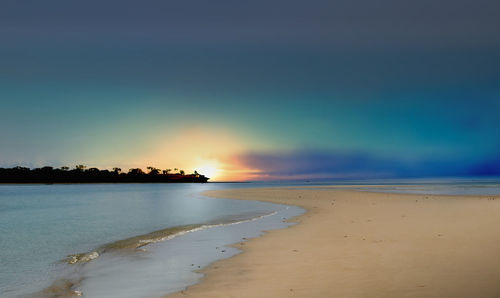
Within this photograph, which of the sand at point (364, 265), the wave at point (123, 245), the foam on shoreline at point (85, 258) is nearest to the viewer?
the sand at point (364, 265)

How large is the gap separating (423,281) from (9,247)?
1829cm

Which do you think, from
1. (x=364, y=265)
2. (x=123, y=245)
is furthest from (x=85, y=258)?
(x=364, y=265)

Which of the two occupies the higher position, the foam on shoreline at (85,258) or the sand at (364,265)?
the sand at (364,265)

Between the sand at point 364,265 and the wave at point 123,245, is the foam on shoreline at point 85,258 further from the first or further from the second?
the sand at point 364,265

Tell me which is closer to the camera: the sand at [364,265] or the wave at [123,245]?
the sand at [364,265]

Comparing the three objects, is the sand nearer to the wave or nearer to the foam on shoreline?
the foam on shoreline

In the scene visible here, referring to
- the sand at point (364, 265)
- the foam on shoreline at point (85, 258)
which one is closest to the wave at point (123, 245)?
the foam on shoreline at point (85, 258)

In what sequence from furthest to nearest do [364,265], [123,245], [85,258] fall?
[123,245] < [85,258] < [364,265]

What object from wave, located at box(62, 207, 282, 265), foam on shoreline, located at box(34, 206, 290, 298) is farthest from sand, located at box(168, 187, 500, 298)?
wave, located at box(62, 207, 282, 265)

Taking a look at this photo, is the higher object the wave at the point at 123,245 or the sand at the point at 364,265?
the sand at the point at 364,265

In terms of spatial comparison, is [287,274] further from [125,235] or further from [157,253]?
[125,235]

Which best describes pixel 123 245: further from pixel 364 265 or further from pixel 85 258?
pixel 364 265

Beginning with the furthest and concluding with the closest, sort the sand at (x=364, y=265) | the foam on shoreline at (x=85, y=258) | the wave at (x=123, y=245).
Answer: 1. the wave at (x=123, y=245)
2. the foam on shoreline at (x=85, y=258)
3. the sand at (x=364, y=265)

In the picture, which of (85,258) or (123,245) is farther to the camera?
(123,245)
